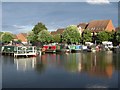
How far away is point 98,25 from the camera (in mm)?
83875

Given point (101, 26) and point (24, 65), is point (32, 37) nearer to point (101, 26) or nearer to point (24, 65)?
point (101, 26)

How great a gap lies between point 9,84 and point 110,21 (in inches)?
2801

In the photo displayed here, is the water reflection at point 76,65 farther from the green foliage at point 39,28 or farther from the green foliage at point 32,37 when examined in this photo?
the green foliage at point 32,37

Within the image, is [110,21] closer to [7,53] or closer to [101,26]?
[101,26]

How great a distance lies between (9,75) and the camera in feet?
60.1

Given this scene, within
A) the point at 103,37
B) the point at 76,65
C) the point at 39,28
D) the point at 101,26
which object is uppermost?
the point at 101,26

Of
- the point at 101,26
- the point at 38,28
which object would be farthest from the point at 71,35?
the point at 101,26

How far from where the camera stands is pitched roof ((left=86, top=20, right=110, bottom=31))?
81.9m

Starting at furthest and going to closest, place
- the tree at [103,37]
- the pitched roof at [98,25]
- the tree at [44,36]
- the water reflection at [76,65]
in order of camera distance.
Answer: the pitched roof at [98,25], the tree at [44,36], the tree at [103,37], the water reflection at [76,65]

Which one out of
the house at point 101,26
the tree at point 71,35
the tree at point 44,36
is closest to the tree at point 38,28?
the tree at point 44,36

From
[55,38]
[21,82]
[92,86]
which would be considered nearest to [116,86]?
[92,86]

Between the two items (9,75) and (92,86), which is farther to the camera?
(9,75)

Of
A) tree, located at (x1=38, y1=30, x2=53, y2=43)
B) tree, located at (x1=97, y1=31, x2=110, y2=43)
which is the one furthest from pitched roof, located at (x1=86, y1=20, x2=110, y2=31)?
tree, located at (x1=38, y1=30, x2=53, y2=43)

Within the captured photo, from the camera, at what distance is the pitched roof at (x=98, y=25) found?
8191 cm
